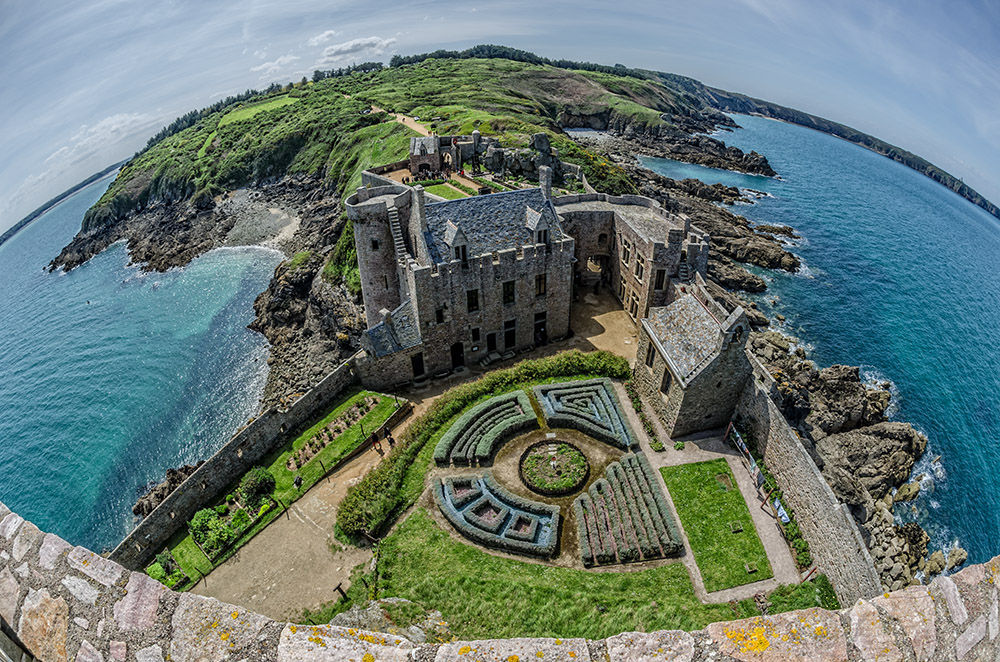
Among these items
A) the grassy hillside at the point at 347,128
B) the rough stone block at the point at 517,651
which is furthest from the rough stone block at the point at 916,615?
the grassy hillside at the point at 347,128

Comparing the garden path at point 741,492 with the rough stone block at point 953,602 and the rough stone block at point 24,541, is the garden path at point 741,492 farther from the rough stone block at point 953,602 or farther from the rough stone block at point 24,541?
the rough stone block at point 24,541

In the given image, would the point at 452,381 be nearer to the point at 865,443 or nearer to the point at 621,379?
the point at 621,379

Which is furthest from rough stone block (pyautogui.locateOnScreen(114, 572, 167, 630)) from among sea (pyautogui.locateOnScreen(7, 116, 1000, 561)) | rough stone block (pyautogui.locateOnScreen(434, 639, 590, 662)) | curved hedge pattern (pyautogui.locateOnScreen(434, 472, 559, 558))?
sea (pyautogui.locateOnScreen(7, 116, 1000, 561))

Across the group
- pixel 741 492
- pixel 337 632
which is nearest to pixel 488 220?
pixel 741 492

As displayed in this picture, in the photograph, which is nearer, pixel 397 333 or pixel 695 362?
pixel 695 362

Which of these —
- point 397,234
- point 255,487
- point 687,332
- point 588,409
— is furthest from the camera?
point 397,234

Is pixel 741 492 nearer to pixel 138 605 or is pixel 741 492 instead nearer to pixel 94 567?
pixel 138 605
